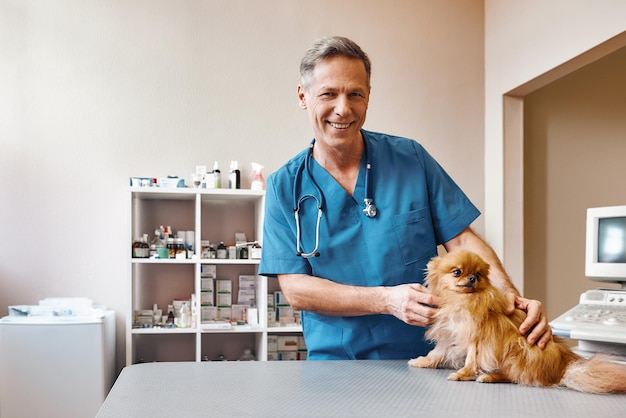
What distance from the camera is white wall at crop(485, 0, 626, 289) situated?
3441mm

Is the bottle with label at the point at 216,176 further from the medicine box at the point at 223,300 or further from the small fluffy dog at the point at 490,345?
the small fluffy dog at the point at 490,345

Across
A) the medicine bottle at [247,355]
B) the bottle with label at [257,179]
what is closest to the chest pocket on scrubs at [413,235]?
the bottle with label at [257,179]

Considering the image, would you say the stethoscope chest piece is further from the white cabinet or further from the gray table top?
the white cabinet

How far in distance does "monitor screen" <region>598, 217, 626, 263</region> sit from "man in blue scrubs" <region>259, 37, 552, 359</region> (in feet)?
2.88

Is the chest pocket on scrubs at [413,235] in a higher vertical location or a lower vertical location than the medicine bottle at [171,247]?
higher

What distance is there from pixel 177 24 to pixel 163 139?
702 mm

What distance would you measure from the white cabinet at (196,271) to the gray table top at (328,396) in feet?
6.94

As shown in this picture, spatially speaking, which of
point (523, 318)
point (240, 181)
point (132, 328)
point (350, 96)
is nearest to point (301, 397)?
point (523, 318)

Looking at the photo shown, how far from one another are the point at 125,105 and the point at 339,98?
94.9 inches

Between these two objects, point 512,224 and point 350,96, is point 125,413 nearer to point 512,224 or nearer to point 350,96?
point 350,96

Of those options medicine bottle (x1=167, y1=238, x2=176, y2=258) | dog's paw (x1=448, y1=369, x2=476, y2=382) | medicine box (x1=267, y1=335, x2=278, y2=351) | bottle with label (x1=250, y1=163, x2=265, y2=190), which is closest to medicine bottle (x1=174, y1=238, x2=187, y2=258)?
medicine bottle (x1=167, y1=238, x2=176, y2=258)

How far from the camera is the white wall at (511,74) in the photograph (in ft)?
11.3

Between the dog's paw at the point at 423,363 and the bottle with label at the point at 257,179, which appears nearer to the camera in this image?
the dog's paw at the point at 423,363

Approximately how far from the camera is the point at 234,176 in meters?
3.62
